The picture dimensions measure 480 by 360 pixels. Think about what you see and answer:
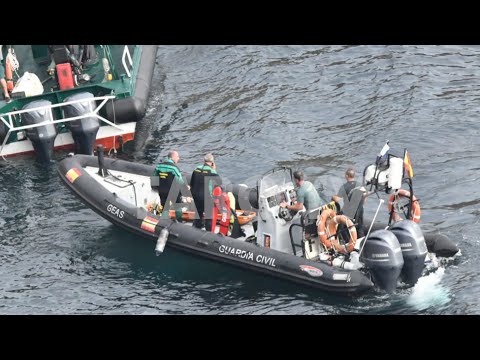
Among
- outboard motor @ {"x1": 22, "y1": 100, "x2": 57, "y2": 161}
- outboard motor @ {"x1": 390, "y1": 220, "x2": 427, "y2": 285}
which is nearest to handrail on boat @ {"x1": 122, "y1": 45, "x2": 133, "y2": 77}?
outboard motor @ {"x1": 22, "y1": 100, "x2": 57, "y2": 161}

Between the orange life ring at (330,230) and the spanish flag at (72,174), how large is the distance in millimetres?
4553

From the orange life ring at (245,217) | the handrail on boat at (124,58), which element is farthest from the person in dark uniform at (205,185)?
the handrail on boat at (124,58)

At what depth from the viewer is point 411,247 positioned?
1463 centimetres

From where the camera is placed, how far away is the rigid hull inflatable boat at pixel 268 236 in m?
14.7

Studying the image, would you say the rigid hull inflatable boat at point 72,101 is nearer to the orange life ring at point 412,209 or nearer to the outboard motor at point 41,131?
the outboard motor at point 41,131

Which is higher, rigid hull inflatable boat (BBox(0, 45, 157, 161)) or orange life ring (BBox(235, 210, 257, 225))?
rigid hull inflatable boat (BBox(0, 45, 157, 161))

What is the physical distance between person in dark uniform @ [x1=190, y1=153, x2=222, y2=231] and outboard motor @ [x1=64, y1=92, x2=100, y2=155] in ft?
15.5

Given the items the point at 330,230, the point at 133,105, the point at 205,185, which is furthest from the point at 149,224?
the point at 133,105

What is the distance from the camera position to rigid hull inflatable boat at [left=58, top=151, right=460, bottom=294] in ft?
48.2

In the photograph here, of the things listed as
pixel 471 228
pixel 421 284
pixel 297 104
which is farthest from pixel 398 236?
pixel 297 104

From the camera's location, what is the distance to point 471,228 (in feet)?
55.4

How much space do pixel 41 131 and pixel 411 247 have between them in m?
8.67

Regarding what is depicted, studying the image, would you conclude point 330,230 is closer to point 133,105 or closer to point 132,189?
point 132,189

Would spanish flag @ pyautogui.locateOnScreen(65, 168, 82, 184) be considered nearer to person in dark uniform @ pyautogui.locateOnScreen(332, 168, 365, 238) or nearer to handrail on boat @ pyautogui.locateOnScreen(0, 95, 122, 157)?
handrail on boat @ pyautogui.locateOnScreen(0, 95, 122, 157)
